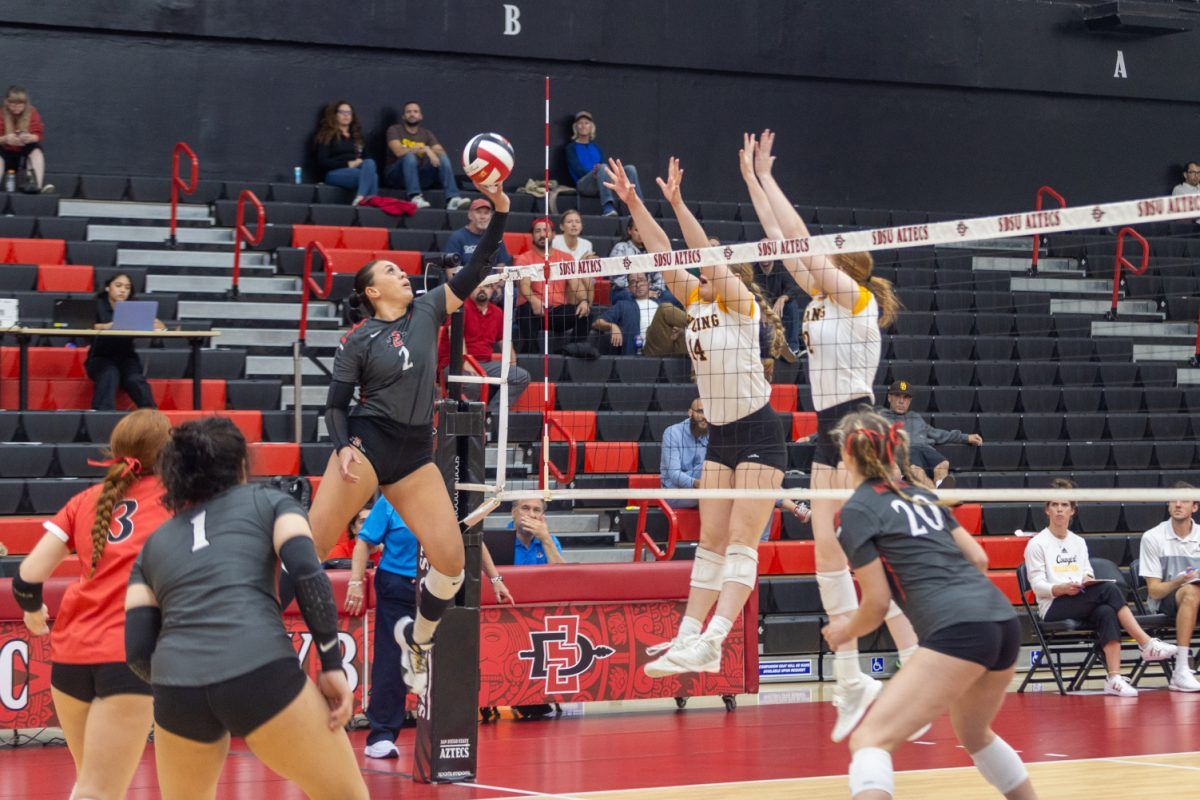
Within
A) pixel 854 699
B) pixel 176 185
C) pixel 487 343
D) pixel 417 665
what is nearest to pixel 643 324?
pixel 487 343

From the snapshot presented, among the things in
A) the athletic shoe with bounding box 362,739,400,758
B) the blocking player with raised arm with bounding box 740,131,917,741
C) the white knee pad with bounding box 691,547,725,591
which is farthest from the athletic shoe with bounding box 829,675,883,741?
the athletic shoe with bounding box 362,739,400,758

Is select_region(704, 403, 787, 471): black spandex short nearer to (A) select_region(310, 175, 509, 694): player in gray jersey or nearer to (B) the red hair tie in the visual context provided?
(A) select_region(310, 175, 509, 694): player in gray jersey

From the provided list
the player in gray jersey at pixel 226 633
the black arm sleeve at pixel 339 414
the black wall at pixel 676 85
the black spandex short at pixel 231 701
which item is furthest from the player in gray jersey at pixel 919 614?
the black wall at pixel 676 85

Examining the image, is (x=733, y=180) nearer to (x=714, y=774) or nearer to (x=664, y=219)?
(x=664, y=219)

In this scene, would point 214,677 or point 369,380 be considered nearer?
point 214,677

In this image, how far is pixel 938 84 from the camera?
1970cm

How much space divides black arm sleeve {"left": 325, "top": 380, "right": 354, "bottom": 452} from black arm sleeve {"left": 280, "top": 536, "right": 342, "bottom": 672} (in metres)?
2.25

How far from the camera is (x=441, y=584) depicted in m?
7.44

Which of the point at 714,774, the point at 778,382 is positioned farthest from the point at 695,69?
the point at 714,774

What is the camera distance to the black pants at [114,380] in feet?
40.0

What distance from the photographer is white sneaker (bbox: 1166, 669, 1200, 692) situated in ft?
38.8

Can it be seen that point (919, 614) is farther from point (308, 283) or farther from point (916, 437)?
point (308, 283)

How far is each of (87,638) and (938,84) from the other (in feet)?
53.8

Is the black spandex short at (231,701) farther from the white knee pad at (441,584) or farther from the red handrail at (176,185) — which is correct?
the red handrail at (176,185)
